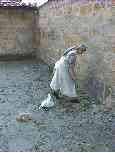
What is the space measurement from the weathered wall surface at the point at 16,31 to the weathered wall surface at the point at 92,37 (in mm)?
4068

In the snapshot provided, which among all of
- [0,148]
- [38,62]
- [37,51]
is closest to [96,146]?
[0,148]

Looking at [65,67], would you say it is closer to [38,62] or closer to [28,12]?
[38,62]

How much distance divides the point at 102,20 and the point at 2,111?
2931mm

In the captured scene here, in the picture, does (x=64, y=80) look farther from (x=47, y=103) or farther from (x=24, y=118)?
(x=24, y=118)

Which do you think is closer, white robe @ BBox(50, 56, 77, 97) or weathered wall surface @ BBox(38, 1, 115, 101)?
weathered wall surface @ BBox(38, 1, 115, 101)

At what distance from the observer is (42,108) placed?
24.0ft

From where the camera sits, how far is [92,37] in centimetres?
782

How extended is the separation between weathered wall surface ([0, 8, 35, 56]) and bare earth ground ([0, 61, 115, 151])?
574 centimetres

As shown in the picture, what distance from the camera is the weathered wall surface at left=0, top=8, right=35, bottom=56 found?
1455cm

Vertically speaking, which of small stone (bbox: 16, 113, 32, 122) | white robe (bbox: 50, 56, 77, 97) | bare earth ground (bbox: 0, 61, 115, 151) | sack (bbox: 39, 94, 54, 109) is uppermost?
white robe (bbox: 50, 56, 77, 97)

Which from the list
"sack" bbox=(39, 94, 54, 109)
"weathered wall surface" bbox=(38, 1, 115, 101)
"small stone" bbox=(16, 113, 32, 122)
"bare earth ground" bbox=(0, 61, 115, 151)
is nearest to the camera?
"bare earth ground" bbox=(0, 61, 115, 151)

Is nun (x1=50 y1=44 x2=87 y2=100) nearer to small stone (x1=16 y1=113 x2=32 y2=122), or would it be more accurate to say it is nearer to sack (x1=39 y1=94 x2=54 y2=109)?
sack (x1=39 y1=94 x2=54 y2=109)

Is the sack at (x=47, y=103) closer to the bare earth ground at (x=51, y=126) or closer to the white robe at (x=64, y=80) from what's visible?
the bare earth ground at (x=51, y=126)

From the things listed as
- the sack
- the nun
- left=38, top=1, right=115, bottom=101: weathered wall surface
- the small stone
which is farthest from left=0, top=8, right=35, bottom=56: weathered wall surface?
the small stone
